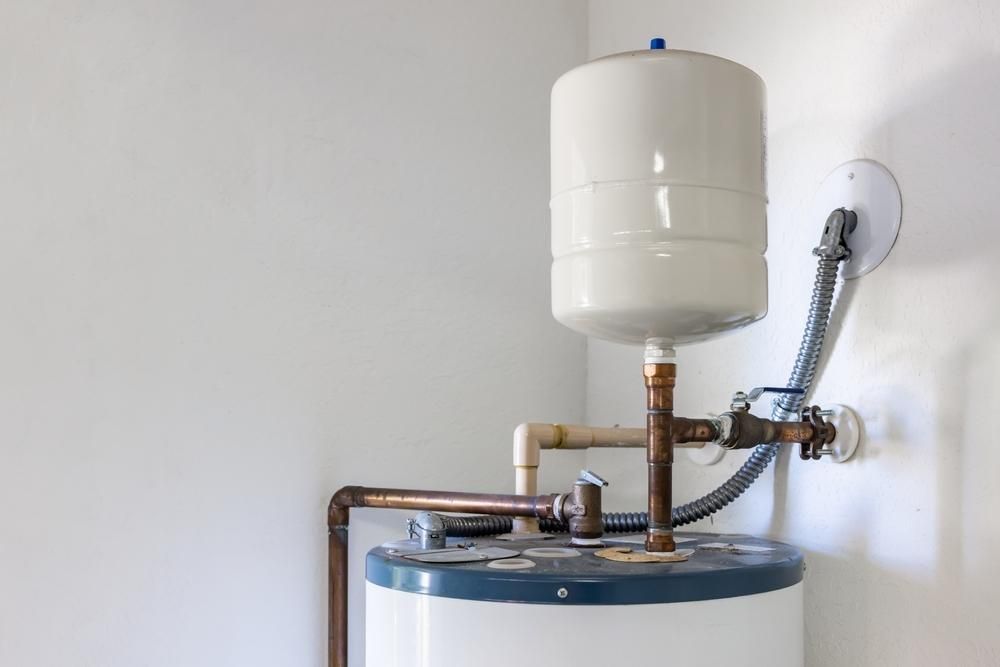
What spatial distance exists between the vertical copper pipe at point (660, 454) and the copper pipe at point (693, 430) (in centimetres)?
2

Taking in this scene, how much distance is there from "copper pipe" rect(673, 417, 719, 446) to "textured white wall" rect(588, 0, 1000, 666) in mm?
205

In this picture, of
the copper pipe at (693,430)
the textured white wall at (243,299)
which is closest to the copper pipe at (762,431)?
the copper pipe at (693,430)

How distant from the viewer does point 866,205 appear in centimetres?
111

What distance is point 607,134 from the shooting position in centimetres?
91

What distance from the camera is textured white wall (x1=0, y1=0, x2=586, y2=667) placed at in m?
1.08

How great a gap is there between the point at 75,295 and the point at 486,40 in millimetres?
756

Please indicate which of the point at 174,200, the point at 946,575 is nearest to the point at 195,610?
the point at 174,200

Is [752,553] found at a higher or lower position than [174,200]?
lower

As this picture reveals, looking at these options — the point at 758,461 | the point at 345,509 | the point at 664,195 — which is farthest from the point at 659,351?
the point at 345,509

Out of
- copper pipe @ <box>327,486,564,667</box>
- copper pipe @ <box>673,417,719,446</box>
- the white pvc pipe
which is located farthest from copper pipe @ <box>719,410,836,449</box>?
copper pipe @ <box>327,486,564,667</box>

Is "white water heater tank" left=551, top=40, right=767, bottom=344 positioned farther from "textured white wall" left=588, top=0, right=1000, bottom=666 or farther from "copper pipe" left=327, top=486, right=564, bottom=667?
"copper pipe" left=327, top=486, right=564, bottom=667

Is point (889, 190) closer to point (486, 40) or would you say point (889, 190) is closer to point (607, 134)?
point (607, 134)

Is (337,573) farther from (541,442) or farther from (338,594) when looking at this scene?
(541,442)

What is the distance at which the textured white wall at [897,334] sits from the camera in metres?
0.98
